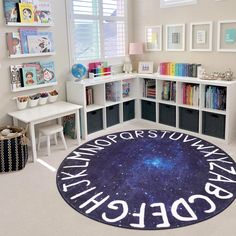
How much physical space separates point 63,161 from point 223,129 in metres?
2.04

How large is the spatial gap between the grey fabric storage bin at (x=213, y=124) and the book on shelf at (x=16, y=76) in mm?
2428

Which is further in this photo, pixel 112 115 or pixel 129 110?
pixel 129 110

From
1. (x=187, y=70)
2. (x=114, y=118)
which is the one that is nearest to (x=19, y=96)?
(x=114, y=118)

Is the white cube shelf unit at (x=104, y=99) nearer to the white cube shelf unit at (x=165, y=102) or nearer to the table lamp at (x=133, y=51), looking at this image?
the white cube shelf unit at (x=165, y=102)

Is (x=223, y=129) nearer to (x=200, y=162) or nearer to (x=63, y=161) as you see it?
(x=200, y=162)

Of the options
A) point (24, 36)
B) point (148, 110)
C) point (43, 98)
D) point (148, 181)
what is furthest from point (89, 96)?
point (148, 181)

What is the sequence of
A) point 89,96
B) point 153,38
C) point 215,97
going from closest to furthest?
point 215,97 < point 89,96 < point 153,38

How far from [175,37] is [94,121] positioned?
1.75 metres

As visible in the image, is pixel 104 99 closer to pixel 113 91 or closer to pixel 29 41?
pixel 113 91

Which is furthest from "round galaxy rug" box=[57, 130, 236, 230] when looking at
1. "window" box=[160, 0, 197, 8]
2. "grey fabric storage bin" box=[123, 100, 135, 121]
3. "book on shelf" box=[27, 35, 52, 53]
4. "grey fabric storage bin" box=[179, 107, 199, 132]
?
"window" box=[160, 0, 197, 8]

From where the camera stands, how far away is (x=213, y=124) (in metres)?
3.89

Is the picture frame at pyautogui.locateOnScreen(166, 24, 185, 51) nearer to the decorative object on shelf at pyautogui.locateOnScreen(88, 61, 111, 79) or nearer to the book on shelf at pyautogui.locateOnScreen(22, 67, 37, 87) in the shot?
the decorative object on shelf at pyautogui.locateOnScreen(88, 61, 111, 79)

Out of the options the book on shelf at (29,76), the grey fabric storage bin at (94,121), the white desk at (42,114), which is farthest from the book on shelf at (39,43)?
the grey fabric storage bin at (94,121)

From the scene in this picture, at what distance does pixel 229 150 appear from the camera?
357cm
